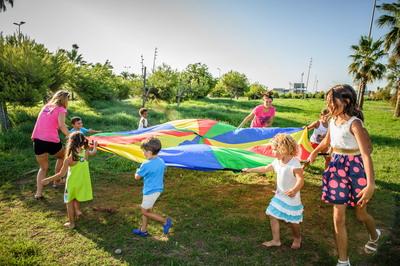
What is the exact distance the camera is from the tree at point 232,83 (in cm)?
4616

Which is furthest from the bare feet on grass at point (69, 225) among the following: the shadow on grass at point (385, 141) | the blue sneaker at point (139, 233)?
the shadow on grass at point (385, 141)

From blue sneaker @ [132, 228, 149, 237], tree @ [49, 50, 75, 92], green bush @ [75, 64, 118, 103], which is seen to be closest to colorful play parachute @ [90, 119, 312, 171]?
blue sneaker @ [132, 228, 149, 237]

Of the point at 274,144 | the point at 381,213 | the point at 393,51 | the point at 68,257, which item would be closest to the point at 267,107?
the point at 381,213

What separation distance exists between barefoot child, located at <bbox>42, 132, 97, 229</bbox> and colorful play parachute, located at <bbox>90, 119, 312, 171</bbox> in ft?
2.33

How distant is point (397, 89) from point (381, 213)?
67.6ft

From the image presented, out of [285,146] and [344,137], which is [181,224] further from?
[344,137]

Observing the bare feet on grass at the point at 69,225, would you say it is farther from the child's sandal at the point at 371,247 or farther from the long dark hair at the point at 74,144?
the child's sandal at the point at 371,247

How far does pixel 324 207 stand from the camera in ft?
15.8

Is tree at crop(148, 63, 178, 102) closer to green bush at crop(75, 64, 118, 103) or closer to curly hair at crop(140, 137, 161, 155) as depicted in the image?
green bush at crop(75, 64, 118, 103)

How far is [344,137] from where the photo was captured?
282 cm

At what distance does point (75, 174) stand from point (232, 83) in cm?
4382

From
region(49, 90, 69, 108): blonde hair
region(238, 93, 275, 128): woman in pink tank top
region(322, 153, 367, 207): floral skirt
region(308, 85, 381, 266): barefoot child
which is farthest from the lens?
region(238, 93, 275, 128): woman in pink tank top

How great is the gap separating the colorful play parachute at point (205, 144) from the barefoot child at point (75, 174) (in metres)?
0.71

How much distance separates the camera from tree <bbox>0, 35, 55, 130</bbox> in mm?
9648
